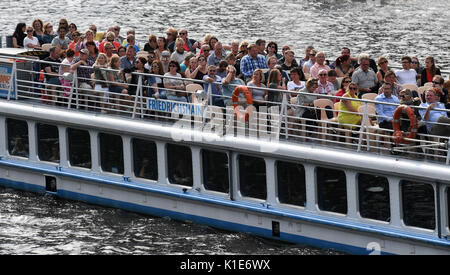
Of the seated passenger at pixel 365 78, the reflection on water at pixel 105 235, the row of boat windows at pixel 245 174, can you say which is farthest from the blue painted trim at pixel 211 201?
the seated passenger at pixel 365 78

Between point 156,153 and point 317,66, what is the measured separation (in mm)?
3701

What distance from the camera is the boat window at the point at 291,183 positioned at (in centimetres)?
1736

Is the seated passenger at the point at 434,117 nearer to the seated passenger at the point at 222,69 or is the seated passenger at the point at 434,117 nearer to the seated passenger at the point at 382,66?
the seated passenger at the point at 382,66

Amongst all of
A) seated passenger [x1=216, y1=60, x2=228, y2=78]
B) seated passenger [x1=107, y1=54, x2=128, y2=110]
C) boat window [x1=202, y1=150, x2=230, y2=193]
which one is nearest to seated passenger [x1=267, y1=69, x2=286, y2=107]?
boat window [x1=202, y1=150, x2=230, y2=193]

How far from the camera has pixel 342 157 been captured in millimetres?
16562

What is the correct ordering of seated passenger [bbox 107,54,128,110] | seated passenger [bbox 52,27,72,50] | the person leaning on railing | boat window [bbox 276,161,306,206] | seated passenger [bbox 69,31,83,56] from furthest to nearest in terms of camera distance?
1. seated passenger [bbox 52,27,72,50]
2. seated passenger [bbox 69,31,83,56]
3. seated passenger [bbox 107,54,128,110]
4. the person leaning on railing
5. boat window [bbox 276,161,306,206]

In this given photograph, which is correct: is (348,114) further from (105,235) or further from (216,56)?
(105,235)

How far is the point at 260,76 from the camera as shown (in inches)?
714

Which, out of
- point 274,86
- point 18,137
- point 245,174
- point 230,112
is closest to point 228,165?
point 245,174

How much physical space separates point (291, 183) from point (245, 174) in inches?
37.1

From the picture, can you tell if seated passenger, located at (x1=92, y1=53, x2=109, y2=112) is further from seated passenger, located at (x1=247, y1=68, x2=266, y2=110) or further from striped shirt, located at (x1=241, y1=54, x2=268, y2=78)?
seated passenger, located at (x1=247, y1=68, x2=266, y2=110)

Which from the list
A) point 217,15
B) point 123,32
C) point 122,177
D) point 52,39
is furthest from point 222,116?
point 217,15

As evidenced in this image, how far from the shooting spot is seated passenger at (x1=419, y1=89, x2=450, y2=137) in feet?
52.5

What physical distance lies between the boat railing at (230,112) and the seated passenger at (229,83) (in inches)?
2.4
